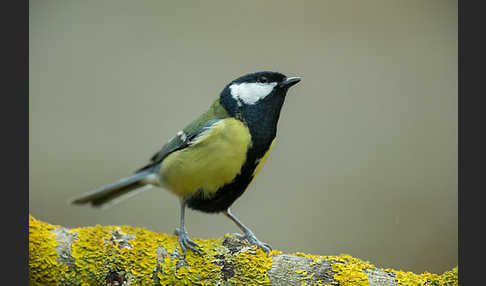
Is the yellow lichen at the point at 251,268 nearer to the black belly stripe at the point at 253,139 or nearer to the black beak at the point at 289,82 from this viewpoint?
the black belly stripe at the point at 253,139

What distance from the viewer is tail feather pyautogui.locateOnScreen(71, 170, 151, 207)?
Result: 1734mm

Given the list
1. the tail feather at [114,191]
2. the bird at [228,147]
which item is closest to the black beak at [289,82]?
the bird at [228,147]

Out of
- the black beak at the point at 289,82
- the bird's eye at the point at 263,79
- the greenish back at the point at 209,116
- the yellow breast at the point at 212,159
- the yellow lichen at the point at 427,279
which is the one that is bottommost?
the yellow lichen at the point at 427,279

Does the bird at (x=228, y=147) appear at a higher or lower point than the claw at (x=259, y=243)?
higher

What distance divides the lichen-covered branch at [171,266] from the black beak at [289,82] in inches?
21.9

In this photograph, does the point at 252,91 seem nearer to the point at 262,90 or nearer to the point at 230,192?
the point at 262,90

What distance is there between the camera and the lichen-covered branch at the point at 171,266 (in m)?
1.29

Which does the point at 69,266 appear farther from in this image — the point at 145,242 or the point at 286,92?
the point at 286,92

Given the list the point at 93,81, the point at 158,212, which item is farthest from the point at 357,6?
the point at 158,212

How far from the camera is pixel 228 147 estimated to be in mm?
1521

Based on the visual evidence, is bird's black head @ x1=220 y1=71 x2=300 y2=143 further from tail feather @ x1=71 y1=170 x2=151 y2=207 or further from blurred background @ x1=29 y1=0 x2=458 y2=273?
tail feather @ x1=71 y1=170 x2=151 y2=207

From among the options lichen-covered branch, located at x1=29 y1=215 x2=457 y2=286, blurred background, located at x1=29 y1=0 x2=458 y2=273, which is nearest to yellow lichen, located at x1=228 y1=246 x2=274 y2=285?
lichen-covered branch, located at x1=29 y1=215 x2=457 y2=286

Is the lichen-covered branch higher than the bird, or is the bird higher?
the bird

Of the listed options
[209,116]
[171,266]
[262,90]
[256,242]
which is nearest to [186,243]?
[171,266]
